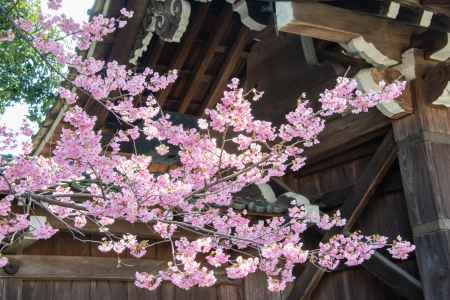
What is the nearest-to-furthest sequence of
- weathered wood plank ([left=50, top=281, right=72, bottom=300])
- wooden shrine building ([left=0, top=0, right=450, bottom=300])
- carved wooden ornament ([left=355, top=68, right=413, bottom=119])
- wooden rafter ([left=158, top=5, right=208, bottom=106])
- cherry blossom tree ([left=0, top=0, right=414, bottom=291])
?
1. cherry blossom tree ([left=0, top=0, right=414, bottom=291])
2. wooden shrine building ([left=0, top=0, right=450, bottom=300])
3. carved wooden ornament ([left=355, top=68, right=413, bottom=119])
4. weathered wood plank ([left=50, top=281, right=72, bottom=300])
5. wooden rafter ([left=158, top=5, right=208, bottom=106])

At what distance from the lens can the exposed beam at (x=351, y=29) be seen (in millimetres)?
3791

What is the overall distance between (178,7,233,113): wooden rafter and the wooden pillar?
1.86m

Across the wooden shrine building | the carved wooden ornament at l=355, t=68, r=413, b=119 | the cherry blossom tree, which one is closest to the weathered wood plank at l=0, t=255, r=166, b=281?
the wooden shrine building

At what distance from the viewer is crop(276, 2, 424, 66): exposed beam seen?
379 centimetres

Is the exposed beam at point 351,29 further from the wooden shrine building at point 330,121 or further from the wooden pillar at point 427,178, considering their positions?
the wooden pillar at point 427,178

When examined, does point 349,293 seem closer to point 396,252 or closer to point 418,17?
point 396,252

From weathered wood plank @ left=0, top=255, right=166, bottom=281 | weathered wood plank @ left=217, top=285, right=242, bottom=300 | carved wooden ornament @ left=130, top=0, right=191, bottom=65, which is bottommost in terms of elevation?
weathered wood plank @ left=217, top=285, right=242, bottom=300

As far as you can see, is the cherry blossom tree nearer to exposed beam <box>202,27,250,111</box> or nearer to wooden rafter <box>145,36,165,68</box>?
wooden rafter <box>145,36,165,68</box>

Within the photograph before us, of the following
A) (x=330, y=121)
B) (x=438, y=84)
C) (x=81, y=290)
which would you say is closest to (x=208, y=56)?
(x=330, y=121)

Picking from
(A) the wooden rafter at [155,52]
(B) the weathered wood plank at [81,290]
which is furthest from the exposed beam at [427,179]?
(B) the weathered wood plank at [81,290]

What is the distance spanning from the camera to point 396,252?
441cm

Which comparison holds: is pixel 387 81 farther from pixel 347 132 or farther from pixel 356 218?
pixel 356 218

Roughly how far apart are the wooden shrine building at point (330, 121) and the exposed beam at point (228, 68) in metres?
0.01

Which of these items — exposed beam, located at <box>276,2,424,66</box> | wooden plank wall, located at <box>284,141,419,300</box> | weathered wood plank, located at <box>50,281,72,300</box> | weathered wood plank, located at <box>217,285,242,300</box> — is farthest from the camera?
weathered wood plank, located at <box>217,285,242,300</box>
